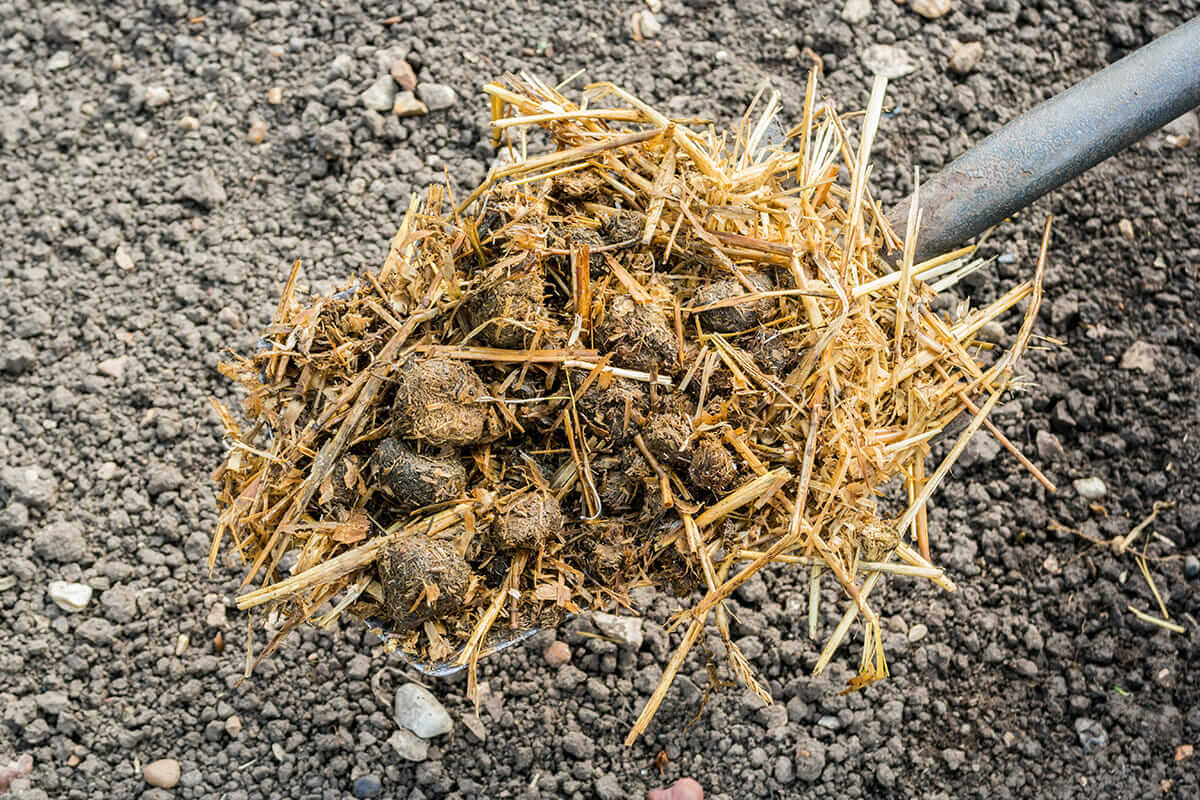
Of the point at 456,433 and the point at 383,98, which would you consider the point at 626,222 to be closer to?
the point at 456,433

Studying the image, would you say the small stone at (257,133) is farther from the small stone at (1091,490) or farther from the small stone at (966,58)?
the small stone at (1091,490)

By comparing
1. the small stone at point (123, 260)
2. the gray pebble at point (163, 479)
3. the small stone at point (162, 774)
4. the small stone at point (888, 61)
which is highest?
the small stone at point (888, 61)

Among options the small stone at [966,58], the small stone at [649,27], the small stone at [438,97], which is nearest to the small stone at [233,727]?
the small stone at [438,97]

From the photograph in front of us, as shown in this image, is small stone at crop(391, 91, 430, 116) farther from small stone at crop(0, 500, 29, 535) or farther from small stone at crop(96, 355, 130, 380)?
small stone at crop(0, 500, 29, 535)

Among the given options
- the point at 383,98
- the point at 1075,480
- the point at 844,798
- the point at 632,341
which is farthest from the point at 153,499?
the point at 1075,480

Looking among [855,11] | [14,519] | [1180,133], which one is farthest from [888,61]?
[14,519]

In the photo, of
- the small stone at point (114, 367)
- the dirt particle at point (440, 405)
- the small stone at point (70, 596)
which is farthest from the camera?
the small stone at point (114, 367)
